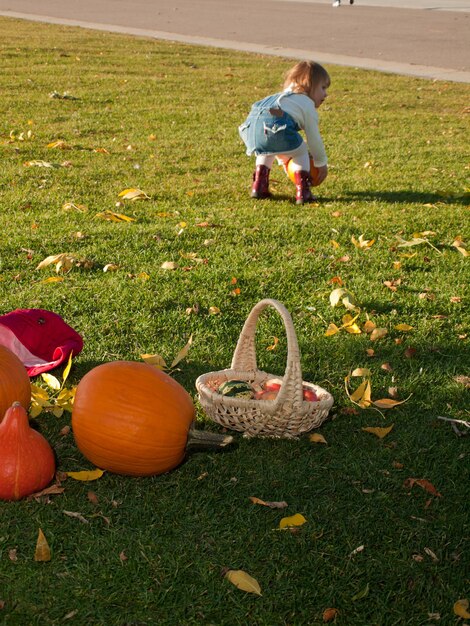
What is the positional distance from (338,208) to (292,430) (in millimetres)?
3364

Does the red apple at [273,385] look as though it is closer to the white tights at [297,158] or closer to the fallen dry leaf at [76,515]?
the fallen dry leaf at [76,515]

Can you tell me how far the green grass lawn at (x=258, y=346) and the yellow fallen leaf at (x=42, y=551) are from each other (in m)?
0.03

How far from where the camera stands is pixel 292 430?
10.7ft

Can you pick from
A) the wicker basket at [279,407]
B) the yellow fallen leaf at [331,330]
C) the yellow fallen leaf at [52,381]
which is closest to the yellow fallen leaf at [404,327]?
the yellow fallen leaf at [331,330]

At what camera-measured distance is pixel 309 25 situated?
19.4 m

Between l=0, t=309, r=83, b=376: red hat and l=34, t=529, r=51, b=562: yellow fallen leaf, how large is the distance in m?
1.18

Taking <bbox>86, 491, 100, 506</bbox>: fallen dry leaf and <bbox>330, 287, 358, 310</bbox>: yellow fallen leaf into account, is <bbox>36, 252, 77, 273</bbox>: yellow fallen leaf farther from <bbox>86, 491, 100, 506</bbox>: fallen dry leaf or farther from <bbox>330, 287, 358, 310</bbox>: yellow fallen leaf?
<bbox>86, 491, 100, 506</bbox>: fallen dry leaf

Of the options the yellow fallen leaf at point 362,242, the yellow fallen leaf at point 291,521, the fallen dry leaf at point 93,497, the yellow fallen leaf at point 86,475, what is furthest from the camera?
the yellow fallen leaf at point 362,242

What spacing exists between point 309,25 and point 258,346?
54.8 ft

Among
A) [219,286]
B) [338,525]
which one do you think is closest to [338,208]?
[219,286]

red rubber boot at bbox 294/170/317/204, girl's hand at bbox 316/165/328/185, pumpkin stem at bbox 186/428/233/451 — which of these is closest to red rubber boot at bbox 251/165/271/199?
red rubber boot at bbox 294/170/317/204

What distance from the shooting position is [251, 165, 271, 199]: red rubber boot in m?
6.53

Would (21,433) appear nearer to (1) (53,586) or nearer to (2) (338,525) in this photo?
(1) (53,586)

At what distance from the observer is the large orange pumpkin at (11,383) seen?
3.13 m
